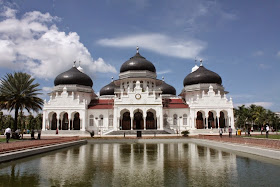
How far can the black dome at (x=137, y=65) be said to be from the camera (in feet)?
164

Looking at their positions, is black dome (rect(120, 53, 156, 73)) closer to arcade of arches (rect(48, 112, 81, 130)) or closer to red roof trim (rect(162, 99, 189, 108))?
red roof trim (rect(162, 99, 189, 108))

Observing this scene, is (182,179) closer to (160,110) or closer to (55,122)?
(160,110)

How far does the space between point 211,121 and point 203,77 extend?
376 inches

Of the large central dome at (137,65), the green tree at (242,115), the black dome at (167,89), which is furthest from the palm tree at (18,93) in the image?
the green tree at (242,115)

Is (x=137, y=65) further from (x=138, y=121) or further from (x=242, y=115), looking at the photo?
(x=242, y=115)

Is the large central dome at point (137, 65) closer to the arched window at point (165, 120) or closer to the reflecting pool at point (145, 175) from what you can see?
the arched window at point (165, 120)

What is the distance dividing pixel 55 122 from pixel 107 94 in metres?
15.5

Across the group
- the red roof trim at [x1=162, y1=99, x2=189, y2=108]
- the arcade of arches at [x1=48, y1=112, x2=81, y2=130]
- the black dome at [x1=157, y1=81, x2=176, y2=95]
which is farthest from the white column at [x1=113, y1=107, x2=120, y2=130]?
the black dome at [x1=157, y1=81, x2=176, y2=95]

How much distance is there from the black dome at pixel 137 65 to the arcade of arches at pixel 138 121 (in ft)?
32.8

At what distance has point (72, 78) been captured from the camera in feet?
163

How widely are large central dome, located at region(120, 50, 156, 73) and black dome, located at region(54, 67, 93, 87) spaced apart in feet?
27.1

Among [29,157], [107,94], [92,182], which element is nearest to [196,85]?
[107,94]

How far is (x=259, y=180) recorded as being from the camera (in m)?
8.02


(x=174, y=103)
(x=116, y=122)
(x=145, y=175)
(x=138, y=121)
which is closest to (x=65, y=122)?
(x=116, y=122)
